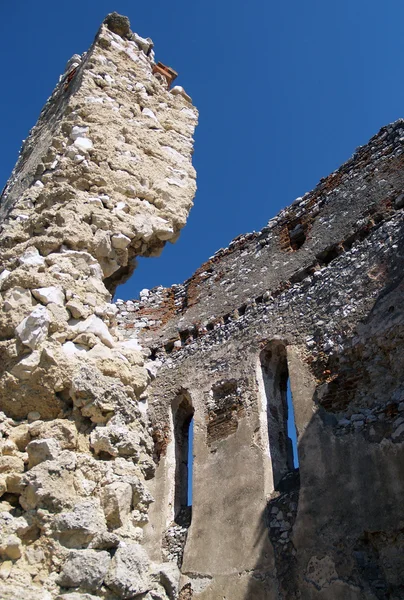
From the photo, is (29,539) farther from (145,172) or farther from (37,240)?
(145,172)

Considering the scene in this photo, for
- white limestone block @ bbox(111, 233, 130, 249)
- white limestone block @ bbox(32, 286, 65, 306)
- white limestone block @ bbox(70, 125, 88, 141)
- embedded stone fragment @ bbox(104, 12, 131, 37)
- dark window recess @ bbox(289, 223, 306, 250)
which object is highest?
dark window recess @ bbox(289, 223, 306, 250)

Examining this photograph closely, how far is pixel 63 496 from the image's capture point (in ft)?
7.51

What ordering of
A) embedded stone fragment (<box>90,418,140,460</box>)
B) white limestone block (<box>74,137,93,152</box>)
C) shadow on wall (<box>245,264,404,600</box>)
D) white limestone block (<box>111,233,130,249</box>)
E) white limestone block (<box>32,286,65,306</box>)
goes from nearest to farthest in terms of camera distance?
embedded stone fragment (<box>90,418,140,460</box>), white limestone block (<box>32,286,65,306</box>), white limestone block (<box>111,233,130,249</box>), white limestone block (<box>74,137,93,152</box>), shadow on wall (<box>245,264,404,600</box>)

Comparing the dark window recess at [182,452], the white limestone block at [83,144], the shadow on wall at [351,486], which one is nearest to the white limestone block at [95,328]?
the white limestone block at [83,144]

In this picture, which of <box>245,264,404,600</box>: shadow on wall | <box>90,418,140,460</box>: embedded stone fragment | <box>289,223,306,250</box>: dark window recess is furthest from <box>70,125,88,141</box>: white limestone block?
<box>289,223,306,250</box>: dark window recess

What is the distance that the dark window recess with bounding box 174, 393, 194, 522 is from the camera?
9247 mm

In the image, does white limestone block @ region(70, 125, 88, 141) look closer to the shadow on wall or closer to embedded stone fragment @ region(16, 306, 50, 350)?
embedded stone fragment @ region(16, 306, 50, 350)

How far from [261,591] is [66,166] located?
19.3ft

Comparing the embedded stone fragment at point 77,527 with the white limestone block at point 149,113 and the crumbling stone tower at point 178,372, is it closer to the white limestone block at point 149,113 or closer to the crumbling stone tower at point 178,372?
the crumbling stone tower at point 178,372

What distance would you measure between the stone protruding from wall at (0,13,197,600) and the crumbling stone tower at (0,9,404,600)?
11mm

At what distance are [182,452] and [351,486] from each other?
4.05 metres

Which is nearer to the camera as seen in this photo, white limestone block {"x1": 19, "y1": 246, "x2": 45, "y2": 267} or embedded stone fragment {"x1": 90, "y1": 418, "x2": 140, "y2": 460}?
embedded stone fragment {"x1": 90, "y1": 418, "x2": 140, "y2": 460}

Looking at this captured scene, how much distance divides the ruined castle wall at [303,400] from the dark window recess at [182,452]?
16 cm

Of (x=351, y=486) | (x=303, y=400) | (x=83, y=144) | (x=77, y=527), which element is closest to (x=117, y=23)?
(x=83, y=144)
